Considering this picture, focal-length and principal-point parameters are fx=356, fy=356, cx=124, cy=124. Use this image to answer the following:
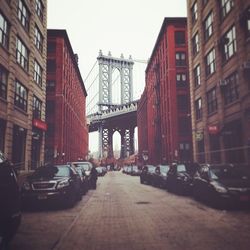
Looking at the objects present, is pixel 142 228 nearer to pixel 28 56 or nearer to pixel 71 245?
pixel 71 245

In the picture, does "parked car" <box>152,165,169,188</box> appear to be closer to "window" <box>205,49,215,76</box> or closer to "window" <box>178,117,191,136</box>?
"window" <box>205,49,215,76</box>

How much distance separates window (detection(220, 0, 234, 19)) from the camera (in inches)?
1057

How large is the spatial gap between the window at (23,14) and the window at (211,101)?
16.8 m

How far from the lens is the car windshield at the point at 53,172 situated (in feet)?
45.7

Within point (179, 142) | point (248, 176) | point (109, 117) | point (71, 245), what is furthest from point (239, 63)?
point (109, 117)

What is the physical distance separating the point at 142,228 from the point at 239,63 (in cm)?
1891

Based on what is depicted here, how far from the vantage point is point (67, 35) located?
58.5m

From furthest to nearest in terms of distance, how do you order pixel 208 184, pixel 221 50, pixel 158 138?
1. pixel 158 138
2. pixel 221 50
3. pixel 208 184

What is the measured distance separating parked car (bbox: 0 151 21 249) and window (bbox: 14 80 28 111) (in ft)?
68.4

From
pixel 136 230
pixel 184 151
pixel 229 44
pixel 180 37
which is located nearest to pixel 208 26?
pixel 229 44

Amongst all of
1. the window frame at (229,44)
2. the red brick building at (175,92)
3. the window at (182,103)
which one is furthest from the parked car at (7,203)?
the window at (182,103)

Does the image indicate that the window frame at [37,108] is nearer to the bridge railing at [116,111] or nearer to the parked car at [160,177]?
the parked car at [160,177]

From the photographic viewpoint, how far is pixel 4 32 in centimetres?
2361

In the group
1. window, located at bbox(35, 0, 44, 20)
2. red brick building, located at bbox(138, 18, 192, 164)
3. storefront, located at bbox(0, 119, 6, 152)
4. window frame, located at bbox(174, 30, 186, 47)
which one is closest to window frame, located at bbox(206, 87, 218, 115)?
storefront, located at bbox(0, 119, 6, 152)
